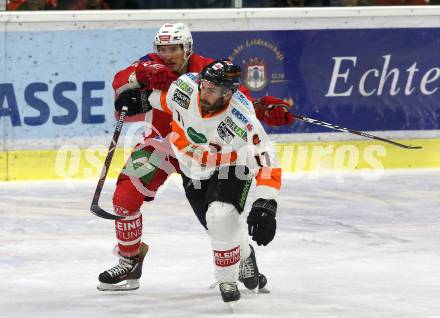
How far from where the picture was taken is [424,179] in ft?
30.1

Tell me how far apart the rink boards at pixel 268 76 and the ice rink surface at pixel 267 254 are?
258 mm

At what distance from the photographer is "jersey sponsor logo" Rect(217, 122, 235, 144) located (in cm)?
544

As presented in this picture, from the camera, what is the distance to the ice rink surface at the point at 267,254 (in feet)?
18.5

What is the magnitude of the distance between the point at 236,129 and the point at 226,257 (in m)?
0.57

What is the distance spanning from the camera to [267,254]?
6836mm

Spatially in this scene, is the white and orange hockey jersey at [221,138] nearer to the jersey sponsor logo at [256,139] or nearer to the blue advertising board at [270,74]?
the jersey sponsor logo at [256,139]

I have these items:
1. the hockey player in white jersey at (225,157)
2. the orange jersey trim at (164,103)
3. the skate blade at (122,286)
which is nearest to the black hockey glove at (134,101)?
the orange jersey trim at (164,103)

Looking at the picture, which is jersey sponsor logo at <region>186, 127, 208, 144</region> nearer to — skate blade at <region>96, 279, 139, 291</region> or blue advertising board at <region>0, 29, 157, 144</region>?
skate blade at <region>96, 279, 139, 291</region>

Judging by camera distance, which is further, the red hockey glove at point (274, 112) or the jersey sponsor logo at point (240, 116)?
the red hockey glove at point (274, 112)

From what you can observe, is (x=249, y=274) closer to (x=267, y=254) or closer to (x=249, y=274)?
(x=249, y=274)

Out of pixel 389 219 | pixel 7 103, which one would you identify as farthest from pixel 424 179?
pixel 7 103

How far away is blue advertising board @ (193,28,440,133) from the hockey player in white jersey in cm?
374

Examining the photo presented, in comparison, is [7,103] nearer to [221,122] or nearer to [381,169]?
[381,169]

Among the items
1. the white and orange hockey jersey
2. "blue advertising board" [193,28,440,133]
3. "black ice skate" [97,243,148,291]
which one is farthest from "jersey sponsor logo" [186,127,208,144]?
"blue advertising board" [193,28,440,133]
